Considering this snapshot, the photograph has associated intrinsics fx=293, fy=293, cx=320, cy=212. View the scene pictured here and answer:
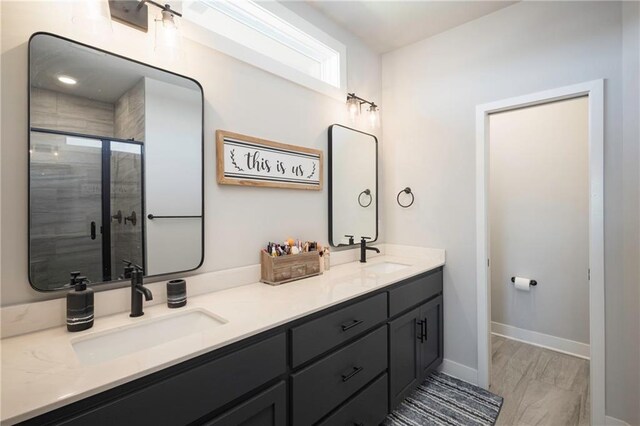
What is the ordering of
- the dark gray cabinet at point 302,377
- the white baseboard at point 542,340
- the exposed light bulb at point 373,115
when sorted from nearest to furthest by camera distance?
1. the dark gray cabinet at point 302,377
2. the exposed light bulb at point 373,115
3. the white baseboard at point 542,340

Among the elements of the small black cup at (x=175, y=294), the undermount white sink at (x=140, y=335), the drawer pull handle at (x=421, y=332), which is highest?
the small black cup at (x=175, y=294)

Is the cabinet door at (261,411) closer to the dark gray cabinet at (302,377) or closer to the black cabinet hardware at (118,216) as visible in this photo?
the dark gray cabinet at (302,377)

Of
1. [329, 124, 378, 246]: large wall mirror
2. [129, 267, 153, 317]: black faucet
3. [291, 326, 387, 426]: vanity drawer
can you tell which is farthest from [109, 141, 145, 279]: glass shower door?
[329, 124, 378, 246]: large wall mirror

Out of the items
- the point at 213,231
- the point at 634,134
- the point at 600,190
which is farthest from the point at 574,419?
the point at 213,231

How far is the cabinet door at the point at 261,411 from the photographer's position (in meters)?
0.97

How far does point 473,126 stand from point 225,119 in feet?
5.98

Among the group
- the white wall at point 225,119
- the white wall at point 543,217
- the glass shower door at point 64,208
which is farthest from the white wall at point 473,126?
the glass shower door at point 64,208

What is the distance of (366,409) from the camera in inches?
61.7

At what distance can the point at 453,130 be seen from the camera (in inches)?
92.5

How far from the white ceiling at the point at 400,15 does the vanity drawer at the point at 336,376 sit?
85.8 inches

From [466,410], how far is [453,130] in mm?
2009

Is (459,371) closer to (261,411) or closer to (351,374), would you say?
(351,374)

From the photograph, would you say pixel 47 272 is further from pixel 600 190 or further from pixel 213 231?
pixel 600 190

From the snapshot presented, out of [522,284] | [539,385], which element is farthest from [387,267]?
[522,284]
